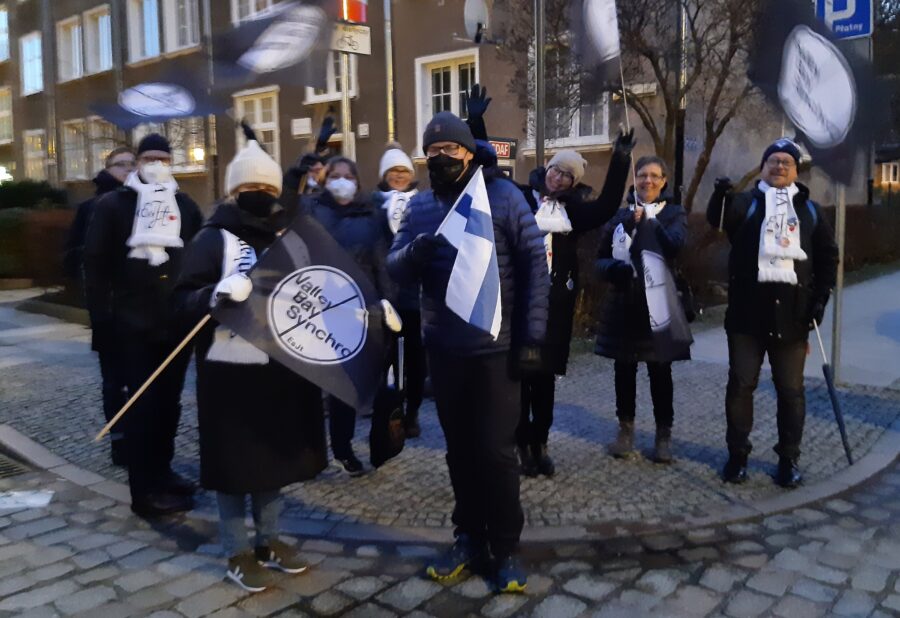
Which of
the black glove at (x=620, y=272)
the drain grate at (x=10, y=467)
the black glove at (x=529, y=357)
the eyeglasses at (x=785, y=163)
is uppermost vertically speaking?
the eyeglasses at (x=785, y=163)

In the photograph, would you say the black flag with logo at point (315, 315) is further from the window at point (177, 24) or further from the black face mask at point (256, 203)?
the window at point (177, 24)

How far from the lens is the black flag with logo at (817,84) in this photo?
15.7 feet

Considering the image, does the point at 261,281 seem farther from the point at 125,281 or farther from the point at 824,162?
the point at 824,162

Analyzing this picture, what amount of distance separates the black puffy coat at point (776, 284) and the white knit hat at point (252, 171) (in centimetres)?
258

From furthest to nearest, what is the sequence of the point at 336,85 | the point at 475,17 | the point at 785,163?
the point at 336,85 < the point at 475,17 < the point at 785,163

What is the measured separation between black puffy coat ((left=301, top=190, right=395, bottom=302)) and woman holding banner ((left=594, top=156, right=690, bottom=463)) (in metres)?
1.33

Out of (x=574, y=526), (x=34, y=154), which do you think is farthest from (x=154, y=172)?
(x=34, y=154)

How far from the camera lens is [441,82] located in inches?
674

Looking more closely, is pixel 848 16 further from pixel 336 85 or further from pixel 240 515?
pixel 336 85

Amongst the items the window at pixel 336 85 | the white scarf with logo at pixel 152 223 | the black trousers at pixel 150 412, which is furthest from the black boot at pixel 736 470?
the window at pixel 336 85

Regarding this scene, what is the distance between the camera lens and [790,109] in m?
4.91

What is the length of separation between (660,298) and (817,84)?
1570mm

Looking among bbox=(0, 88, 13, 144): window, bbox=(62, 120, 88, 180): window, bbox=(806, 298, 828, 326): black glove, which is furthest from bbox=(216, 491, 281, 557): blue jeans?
bbox=(0, 88, 13, 144): window

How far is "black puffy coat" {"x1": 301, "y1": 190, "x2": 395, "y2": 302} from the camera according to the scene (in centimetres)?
496
